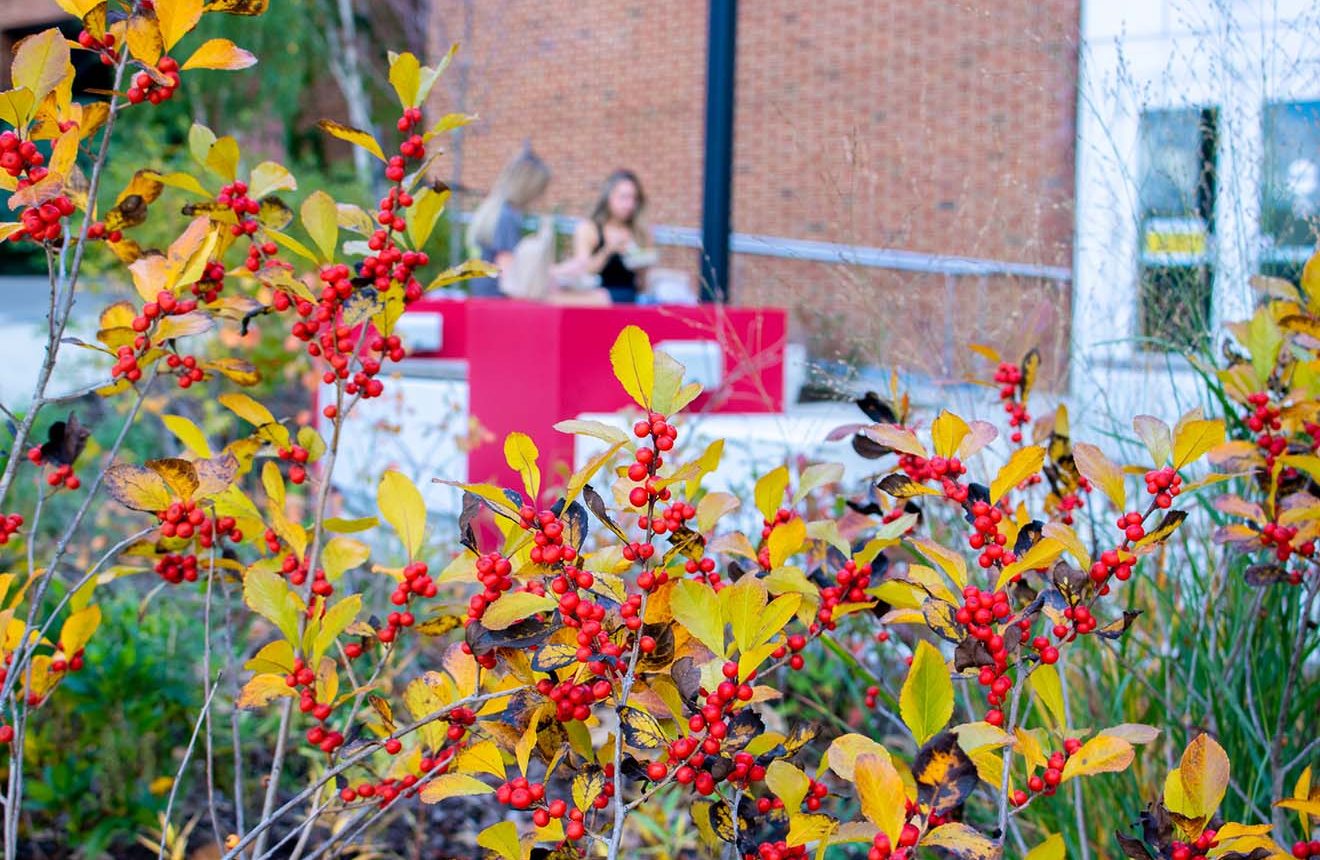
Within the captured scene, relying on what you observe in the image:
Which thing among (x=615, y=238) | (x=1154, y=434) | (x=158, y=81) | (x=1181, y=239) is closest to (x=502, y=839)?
(x=1154, y=434)

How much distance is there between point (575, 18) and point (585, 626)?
13092 mm

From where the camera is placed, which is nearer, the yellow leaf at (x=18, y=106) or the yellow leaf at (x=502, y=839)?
the yellow leaf at (x=502, y=839)

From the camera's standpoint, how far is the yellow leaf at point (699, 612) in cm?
104

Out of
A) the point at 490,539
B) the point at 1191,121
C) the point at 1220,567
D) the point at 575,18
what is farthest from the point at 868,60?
the point at 1220,567

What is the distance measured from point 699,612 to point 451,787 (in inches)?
11.1

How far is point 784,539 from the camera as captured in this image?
1.21m

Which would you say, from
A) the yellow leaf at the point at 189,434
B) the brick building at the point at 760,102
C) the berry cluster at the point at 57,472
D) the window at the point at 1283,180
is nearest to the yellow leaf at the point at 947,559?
the yellow leaf at the point at 189,434

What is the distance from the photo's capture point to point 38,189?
48.1 inches

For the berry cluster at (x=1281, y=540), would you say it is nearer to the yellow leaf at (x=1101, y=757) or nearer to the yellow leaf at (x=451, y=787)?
the yellow leaf at (x=1101, y=757)

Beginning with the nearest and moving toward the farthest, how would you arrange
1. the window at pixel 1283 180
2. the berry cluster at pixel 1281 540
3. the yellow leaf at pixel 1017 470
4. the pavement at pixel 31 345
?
the yellow leaf at pixel 1017 470
the berry cluster at pixel 1281 540
the window at pixel 1283 180
the pavement at pixel 31 345

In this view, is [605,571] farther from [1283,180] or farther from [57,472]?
[1283,180]

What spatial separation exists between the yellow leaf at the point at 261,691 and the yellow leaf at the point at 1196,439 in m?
0.83

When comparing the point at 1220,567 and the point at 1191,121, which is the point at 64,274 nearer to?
the point at 1220,567

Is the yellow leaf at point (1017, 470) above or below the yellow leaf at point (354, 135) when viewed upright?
below
